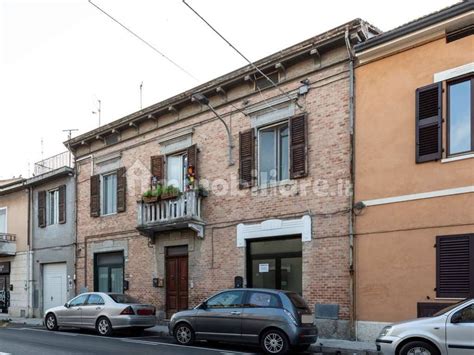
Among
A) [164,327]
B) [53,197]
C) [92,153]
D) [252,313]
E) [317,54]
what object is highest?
[317,54]

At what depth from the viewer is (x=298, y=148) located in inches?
613

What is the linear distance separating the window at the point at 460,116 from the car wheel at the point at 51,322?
13351 mm

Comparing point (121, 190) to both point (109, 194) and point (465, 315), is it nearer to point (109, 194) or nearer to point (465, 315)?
point (109, 194)

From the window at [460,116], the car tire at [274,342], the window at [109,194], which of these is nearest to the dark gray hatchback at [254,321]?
the car tire at [274,342]

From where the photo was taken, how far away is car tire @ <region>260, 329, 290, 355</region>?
1178 cm

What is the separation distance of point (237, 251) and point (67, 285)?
1072 centimetres

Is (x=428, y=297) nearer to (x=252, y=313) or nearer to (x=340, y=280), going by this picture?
(x=340, y=280)

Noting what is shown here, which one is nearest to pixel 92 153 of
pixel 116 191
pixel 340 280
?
pixel 116 191

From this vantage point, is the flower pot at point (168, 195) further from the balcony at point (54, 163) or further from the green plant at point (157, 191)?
the balcony at point (54, 163)

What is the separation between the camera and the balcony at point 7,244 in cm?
2755

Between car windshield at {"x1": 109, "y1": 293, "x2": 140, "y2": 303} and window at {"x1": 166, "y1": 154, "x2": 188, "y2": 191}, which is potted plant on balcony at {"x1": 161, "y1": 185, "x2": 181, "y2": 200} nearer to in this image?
window at {"x1": 166, "y1": 154, "x2": 188, "y2": 191}

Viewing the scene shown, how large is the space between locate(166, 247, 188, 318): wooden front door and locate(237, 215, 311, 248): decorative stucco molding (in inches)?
113

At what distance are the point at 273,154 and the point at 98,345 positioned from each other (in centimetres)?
723

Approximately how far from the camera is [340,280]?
14195mm
